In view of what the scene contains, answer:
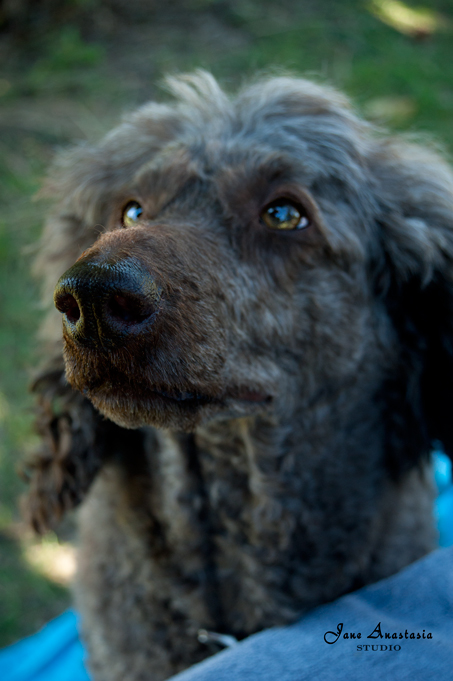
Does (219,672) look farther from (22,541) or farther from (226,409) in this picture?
(22,541)

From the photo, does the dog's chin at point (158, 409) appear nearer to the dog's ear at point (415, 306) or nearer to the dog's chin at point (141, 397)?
the dog's chin at point (141, 397)

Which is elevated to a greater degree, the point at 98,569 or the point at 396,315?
the point at 396,315

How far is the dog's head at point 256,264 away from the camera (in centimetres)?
118

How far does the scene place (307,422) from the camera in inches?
67.6

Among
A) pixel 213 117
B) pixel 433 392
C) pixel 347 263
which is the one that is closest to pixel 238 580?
pixel 433 392

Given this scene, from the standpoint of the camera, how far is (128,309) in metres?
1.11

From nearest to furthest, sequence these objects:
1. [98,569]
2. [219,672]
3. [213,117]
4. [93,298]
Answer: [93,298] → [219,672] → [213,117] → [98,569]

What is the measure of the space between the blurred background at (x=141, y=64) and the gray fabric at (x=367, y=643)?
7.16 feet

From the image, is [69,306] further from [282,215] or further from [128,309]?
Result: [282,215]

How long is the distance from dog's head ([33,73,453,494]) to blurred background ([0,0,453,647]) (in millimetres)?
1770

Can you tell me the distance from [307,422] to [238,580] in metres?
0.51

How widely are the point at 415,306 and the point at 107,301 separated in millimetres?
1123

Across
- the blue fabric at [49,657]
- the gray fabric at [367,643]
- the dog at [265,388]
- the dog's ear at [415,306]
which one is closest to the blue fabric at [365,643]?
the gray fabric at [367,643]

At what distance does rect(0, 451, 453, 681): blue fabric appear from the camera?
1.26 meters
